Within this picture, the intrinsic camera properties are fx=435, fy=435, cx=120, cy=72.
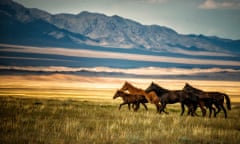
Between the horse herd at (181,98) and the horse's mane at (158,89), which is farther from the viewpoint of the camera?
the horse's mane at (158,89)

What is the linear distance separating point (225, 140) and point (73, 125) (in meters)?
5.63

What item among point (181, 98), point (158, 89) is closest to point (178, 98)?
point (181, 98)

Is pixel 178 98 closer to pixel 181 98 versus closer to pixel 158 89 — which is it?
pixel 181 98

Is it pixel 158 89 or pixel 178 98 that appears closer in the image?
pixel 178 98

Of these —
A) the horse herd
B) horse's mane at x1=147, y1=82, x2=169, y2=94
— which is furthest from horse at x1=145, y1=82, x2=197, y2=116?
horse's mane at x1=147, y1=82, x2=169, y2=94

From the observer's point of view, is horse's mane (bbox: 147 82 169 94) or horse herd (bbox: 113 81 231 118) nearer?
horse herd (bbox: 113 81 231 118)

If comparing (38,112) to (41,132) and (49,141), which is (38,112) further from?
(49,141)

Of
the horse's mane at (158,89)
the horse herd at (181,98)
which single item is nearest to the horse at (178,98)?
the horse herd at (181,98)

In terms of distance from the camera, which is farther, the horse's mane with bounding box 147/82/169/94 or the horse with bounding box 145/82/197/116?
the horse's mane with bounding box 147/82/169/94

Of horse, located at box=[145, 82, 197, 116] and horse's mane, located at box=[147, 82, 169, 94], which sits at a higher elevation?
horse's mane, located at box=[147, 82, 169, 94]

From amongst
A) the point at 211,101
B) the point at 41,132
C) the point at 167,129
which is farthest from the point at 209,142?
the point at 211,101

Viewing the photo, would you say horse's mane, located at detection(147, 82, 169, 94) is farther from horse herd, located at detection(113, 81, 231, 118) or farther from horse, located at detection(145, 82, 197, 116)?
horse, located at detection(145, 82, 197, 116)

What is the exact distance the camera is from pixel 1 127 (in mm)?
15227

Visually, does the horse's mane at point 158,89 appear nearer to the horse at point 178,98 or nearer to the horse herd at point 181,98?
the horse herd at point 181,98
